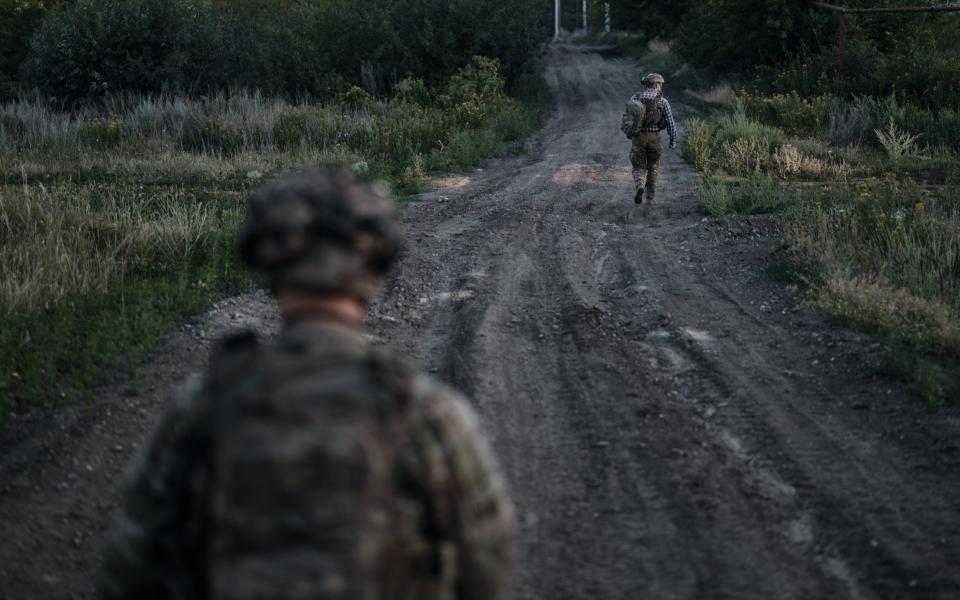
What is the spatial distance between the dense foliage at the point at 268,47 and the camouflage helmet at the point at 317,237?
1059 inches

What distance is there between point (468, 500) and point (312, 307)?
563 mm

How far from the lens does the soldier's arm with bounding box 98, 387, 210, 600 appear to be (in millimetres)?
2359

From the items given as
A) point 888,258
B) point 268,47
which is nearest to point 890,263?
point 888,258

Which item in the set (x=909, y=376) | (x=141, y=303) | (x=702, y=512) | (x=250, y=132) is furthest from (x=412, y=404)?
(x=250, y=132)

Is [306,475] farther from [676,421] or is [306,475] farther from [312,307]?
[676,421]

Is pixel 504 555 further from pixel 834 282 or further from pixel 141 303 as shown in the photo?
pixel 834 282

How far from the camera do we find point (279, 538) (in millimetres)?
2115

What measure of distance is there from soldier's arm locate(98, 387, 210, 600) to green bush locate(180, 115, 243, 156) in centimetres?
1902

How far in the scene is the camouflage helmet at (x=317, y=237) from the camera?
2316 millimetres

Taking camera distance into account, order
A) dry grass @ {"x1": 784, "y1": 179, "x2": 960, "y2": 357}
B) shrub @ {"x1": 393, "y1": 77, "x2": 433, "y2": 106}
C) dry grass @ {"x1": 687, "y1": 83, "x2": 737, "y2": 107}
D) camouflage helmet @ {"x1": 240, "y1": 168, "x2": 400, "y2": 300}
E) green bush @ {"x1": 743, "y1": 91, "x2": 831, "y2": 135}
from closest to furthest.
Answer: camouflage helmet @ {"x1": 240, "y1": 168, "x2": 400, "y2": 300} → dry grass @ {"x1": 784, "y1": 179, "x2": 960, "y2": 357} → green bush @ {"x1": 743, "y1": 91, "x2": 831, "y2": 135} → shrub @ {"x1": 393, "y1": 77, "x2": 433, "y2": 106} → dry grass @ {"x1": 687, "y1": 83, "x2": 737, "y2": 107}

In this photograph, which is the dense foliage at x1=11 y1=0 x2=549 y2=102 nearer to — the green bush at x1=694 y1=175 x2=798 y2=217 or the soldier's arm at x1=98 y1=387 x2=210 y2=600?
the green bush at x1=694 y1=175 x2=798 y2=217

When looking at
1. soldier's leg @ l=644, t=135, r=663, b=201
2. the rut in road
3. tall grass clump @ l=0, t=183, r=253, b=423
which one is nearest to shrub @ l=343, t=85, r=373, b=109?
soldier's leg @ l=644, t=135, r=663, b=201

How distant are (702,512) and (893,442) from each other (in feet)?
5.81

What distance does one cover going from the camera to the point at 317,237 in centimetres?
233
